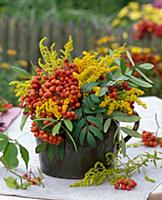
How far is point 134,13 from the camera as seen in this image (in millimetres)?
5676

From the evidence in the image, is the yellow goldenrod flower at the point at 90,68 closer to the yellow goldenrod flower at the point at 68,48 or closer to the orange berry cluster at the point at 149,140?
the yellow goldenrod flower at the point at 68,48

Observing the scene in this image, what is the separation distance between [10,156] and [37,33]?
4.26 m

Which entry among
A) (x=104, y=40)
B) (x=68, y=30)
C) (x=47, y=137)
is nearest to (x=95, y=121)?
(x=47, y=137)

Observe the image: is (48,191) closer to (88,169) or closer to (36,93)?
(88,169)

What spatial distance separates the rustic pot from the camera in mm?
1517

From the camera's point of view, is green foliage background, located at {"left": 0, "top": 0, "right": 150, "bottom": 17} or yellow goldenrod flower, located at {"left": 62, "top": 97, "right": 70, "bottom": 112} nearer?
yellow goldenrod flower, located at {"left": 62, "top": 97, "right": 70, "bottom": 112}

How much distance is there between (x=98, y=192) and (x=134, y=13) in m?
4.39

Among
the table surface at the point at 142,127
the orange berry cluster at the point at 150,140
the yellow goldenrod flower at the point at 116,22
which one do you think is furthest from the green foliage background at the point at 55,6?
the orange berry cluster at the point at 150,140

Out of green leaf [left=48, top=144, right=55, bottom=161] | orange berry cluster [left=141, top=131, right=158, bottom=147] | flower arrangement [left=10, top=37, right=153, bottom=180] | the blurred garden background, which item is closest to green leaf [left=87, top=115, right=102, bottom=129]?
flower arrangement [left=10, top=37, right=153, bottom=180]

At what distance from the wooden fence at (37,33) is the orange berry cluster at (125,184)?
4.02 metres

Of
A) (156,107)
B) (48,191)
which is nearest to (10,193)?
(48,191)

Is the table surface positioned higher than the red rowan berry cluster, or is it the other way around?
the red rowan berry cluster

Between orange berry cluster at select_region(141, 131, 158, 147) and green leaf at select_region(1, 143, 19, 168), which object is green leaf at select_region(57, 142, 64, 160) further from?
orange berry cluster at select_region(141, 131, 158, 147)

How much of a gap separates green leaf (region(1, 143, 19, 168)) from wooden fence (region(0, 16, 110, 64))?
3.97m
